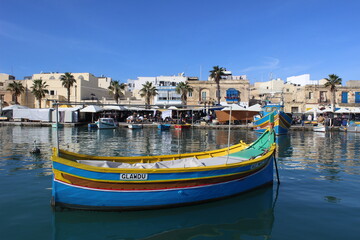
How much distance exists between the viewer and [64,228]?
24.6ft

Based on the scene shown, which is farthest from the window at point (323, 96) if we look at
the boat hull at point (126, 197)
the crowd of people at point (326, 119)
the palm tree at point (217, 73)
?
the boat hull at point (126, 197)

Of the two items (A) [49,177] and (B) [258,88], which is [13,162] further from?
(B) [258,88]

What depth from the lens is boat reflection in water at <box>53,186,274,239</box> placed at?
726cm

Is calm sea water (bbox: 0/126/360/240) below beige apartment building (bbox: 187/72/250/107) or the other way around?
below

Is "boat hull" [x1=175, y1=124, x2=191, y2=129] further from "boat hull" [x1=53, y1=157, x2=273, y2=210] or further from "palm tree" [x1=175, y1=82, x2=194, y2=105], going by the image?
"boat hull" [x1=53, y1=157, x2=273, y2=210]

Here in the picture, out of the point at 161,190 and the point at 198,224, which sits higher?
the point at 161,190

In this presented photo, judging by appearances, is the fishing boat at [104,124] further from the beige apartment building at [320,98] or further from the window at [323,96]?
the window at [323,96]

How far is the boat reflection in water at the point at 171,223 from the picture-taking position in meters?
7.26

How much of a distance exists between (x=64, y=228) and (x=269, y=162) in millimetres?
8074

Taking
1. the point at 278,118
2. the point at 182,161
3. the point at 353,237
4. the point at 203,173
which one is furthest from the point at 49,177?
the point at 278,118

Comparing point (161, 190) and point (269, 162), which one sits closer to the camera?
point (161, 190)

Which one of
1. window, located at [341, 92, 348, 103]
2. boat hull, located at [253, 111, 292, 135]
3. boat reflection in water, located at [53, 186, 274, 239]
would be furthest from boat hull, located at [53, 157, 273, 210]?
window, located at [341, 92, 348, 103]

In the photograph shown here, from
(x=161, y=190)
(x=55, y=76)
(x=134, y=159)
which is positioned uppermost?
(x=55, y=76)

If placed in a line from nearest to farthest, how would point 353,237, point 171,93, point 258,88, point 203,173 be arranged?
point 353,237 < point 203,173 < point 171,93 < point 258,88
